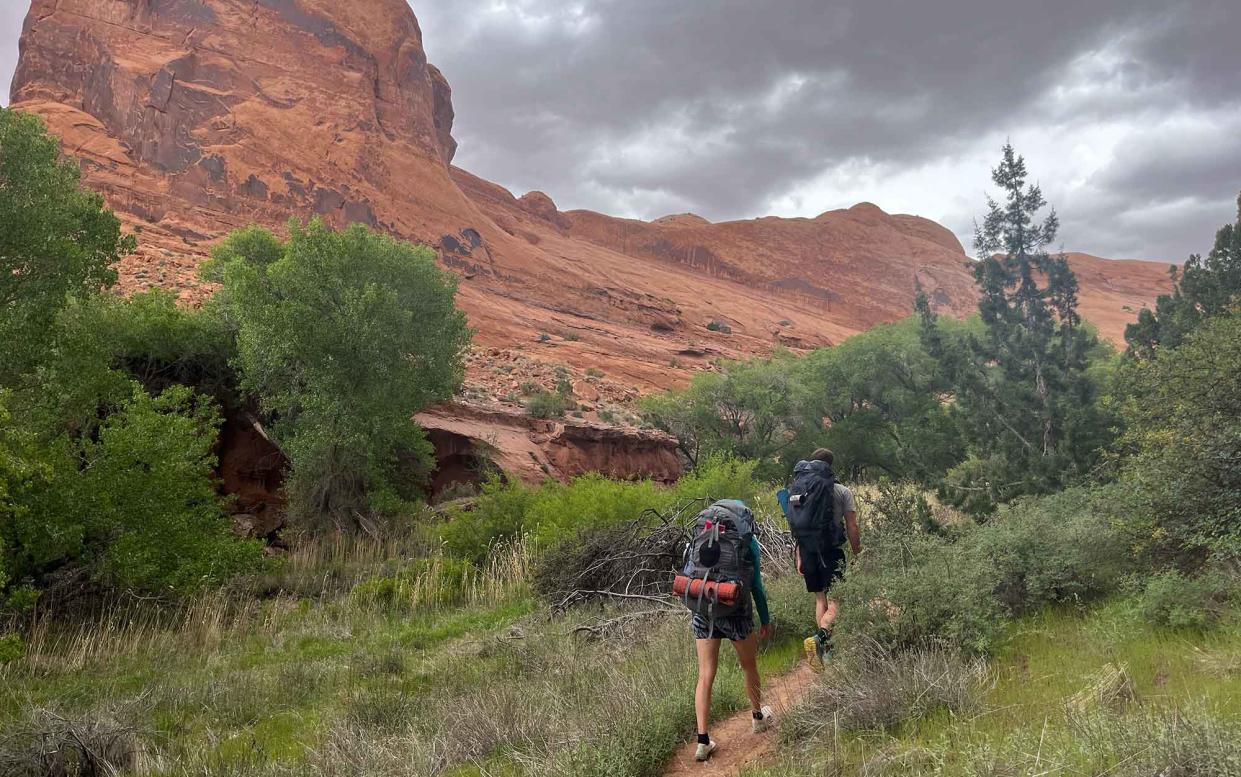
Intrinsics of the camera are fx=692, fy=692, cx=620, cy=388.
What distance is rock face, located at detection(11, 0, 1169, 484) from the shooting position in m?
45.6

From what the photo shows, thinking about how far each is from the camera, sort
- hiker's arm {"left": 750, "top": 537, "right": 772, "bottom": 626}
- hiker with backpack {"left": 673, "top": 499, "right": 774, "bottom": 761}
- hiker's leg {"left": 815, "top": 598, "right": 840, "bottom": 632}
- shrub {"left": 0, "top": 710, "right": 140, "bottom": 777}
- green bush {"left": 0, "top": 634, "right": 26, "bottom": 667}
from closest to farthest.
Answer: hiker with backpack {"left": 673, "top": 499, "right": 774, "bottom": 761}
hiker's arm {"left": 750, "top": 537, "right": 772, "bottom": 626}
shrub {"left": 0, "top": 710, "right": 140, "bottom": 777}
hiker's leg {"left": 815, "top": 598, "right": 840, "bottom": 632}
green bush {"left": 0, "top": 634, "right": 26, "bottom": 667}

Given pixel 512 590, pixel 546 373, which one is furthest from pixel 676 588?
pixel 546 373

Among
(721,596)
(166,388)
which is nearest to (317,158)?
(166,388)

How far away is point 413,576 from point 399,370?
6.64 m

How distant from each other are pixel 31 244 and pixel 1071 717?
13953mm

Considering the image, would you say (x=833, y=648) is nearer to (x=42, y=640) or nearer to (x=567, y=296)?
(x=42, y=640)

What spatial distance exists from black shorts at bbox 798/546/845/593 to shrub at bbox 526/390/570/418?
2048 centimetres

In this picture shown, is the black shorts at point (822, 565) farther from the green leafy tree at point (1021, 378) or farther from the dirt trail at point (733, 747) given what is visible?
the green leafy tree at point (1021, 378)

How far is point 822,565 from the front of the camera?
5.88 m

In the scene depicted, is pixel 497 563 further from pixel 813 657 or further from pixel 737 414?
pixel 737 414

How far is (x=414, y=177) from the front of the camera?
5975 cm

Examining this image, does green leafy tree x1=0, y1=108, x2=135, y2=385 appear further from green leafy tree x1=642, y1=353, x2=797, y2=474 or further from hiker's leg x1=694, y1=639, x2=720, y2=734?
green leafy tree x1=642, y1=353, x2=797, y2=474

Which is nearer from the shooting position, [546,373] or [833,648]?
[833,648]

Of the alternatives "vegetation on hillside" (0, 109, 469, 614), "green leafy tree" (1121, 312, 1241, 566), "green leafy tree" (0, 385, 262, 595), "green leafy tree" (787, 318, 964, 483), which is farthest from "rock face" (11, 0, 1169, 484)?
"green leafy tree" (1121, 312, 1241, 566)
